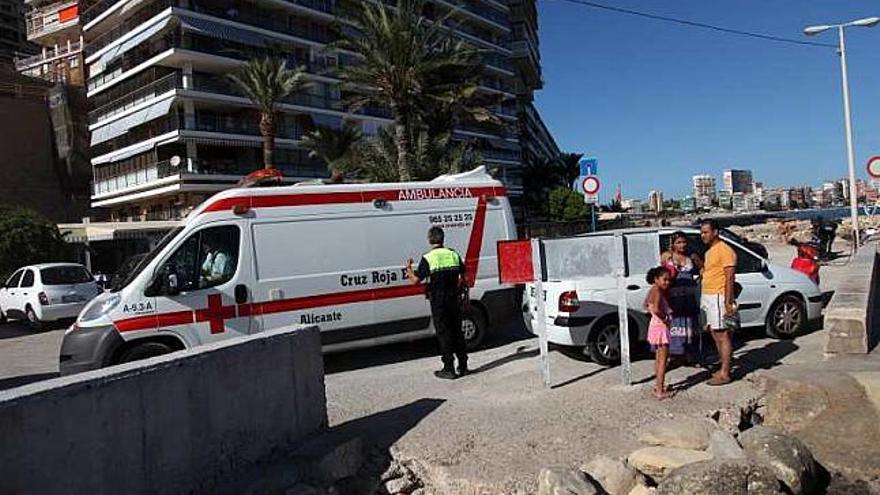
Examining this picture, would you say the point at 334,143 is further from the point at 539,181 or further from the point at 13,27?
the point at 13,27

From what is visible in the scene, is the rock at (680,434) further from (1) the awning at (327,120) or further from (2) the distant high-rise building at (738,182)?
(2) the distant high-rise building at (738,182)

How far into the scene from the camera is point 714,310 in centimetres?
709

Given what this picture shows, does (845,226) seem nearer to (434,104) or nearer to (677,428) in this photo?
(434,104)

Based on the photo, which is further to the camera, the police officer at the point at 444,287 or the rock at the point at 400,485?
the police officer at the point at 444,287

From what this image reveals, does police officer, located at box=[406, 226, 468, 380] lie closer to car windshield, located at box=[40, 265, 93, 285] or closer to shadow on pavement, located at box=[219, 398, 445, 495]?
shadow on pavement, located at box=[219, 398, 445, 495]

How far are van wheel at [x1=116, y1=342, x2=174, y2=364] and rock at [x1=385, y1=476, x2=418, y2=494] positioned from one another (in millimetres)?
3936

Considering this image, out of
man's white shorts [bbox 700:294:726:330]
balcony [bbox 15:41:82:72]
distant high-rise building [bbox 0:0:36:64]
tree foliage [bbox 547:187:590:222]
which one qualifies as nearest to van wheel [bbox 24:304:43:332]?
man's white shorts [bbox 700:294:726:330]

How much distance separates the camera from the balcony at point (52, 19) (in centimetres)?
6375

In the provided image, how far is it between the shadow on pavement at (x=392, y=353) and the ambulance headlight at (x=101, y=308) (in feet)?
8.87

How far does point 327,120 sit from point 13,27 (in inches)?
3238

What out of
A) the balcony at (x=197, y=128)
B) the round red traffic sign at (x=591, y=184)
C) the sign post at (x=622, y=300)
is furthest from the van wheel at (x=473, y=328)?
the balcony at (x=197, y=128)

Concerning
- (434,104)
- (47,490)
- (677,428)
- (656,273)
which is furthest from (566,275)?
(434,104)

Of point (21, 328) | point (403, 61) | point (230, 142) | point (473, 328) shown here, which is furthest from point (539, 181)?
point (473, 328)

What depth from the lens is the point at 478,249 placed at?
34.0ft
